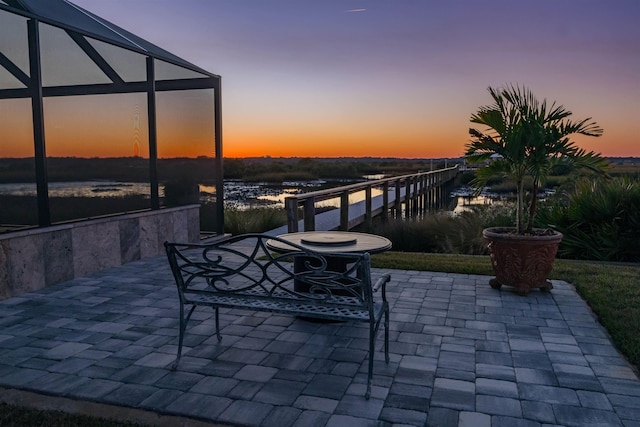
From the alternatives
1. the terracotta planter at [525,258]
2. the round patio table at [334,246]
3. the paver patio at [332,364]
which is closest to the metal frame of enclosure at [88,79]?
the paver patio at [332,364]

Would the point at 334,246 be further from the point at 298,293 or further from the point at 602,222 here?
the point at 602,222

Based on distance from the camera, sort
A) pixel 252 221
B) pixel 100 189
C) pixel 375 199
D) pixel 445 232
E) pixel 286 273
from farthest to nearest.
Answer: pixel 375 199 < pixel 252 221 < pixel 445 232 < pixel 100 189 < pixel 286 273

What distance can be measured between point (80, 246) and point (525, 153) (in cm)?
472

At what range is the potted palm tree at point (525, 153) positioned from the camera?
4328 millimetres

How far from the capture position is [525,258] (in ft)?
14.2

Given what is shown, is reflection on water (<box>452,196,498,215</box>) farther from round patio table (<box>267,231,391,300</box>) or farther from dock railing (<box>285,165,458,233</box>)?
round patio table (<box>267,231,391,300</box>)

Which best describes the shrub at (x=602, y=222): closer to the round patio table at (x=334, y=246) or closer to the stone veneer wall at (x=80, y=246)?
the round patio table at (x=334, y=246)

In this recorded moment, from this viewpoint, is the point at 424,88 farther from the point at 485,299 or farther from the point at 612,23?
the point at 485,299

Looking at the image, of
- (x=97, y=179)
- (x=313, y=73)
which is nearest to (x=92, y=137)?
(x=97, y=179)

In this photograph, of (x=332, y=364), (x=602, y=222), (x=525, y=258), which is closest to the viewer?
(x=332, y=364)

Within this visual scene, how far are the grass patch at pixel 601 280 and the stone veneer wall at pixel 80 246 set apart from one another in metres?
3.00

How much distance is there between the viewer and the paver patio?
2.29 meters

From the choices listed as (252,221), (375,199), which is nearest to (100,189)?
(252,221)

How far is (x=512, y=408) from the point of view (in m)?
2.30
